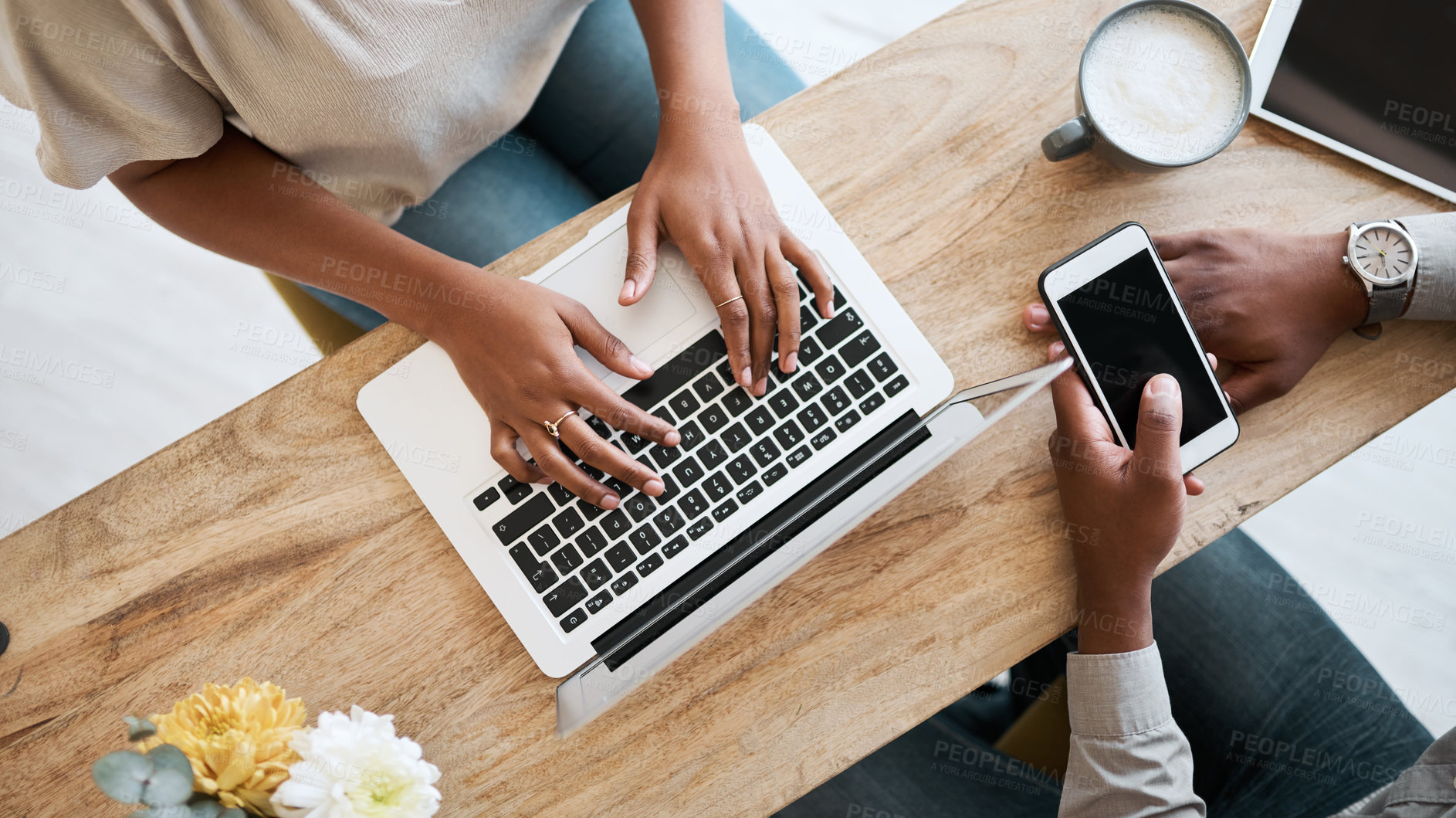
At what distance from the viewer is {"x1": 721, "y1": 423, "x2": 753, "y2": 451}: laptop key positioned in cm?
70

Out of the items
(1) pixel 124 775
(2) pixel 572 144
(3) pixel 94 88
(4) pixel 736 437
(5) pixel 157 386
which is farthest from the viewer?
(5) pixel 157 386

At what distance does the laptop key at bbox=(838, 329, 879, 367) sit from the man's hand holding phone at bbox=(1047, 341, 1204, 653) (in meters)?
0.18

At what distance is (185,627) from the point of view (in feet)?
2.36

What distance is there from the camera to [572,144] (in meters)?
1.04

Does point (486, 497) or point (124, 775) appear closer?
point (124, 775)

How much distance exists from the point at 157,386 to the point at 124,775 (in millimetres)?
1411

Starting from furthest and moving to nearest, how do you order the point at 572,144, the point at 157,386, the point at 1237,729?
the point at 157,386 → the point at 572,144 → the point at 1237,729

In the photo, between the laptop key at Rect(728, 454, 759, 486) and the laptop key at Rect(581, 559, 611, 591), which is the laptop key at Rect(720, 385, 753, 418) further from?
the laptop key at Rect(581, 559, 611, 591)

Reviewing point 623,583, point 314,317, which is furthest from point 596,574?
point 314,317

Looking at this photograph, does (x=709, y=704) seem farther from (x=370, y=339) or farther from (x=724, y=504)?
(x=370, y=339)

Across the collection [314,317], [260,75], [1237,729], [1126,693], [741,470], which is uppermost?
[260,75]

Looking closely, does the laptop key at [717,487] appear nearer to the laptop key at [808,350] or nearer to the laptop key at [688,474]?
the laptop key at [688,474]

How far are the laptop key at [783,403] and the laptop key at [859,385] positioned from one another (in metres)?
0.05

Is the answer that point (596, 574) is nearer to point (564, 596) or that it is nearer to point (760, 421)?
point (564, 596)
